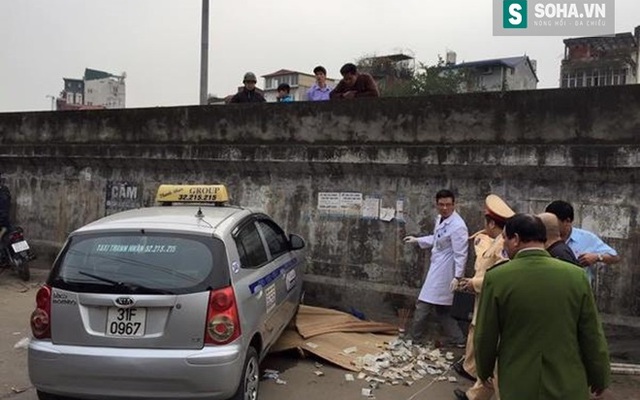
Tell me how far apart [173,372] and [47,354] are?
0.91 m

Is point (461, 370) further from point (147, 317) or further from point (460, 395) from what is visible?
point (147, 317)

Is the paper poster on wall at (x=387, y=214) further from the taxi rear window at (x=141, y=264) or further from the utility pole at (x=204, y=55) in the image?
the utility pole at (x=204, y=55)

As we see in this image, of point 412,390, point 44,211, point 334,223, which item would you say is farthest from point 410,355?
point 44,211

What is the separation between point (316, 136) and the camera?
7539 mm

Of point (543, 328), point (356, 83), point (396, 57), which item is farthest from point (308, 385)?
point (396, 57)

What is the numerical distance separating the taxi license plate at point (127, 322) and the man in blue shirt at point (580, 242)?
3.11m

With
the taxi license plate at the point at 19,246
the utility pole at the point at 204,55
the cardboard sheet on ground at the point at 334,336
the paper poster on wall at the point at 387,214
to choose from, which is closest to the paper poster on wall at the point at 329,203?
the paper poster on wall at the point at 387,214

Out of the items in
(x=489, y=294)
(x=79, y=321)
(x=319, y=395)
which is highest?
(x=489, y=294)

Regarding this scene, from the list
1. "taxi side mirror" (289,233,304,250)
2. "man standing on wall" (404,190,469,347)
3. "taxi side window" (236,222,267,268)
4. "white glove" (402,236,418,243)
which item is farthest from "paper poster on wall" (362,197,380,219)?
"taxi side window" (236,222,267,268)

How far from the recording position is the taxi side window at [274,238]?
543 cm

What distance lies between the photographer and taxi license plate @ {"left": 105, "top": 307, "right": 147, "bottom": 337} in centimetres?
382

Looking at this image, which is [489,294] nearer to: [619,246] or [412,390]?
[412,390]

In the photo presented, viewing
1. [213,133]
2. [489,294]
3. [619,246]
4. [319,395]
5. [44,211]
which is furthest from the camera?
[44,211]

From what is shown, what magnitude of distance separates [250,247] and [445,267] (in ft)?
7.56
